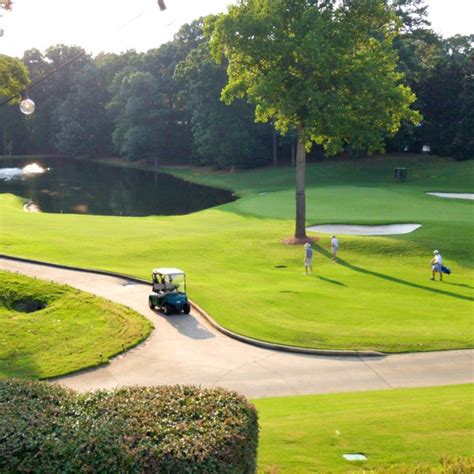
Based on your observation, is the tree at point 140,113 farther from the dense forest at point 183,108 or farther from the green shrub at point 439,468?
the green shrub at point 439,468

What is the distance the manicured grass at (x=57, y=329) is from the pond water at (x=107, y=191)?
42.7 m

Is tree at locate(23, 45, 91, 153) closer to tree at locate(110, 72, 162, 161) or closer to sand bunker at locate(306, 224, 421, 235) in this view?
tree at locate(110, 72, 162, 161)

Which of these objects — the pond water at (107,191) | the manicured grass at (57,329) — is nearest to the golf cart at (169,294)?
the manicured grass at (57,329)

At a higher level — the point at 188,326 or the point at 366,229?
the point at 366,229

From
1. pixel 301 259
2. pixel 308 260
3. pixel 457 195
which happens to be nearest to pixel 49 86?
pixel 457 195

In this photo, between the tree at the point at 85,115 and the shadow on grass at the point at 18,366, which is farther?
the tree at the point at 85,115

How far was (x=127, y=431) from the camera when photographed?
28.2ft

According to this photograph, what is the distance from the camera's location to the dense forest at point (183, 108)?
293ft

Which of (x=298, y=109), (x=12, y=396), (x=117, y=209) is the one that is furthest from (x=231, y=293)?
(x=117, y=209)

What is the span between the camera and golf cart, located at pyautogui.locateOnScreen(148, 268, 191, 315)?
25.2 m

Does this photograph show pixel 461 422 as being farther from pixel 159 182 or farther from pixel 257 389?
pixel 159 182

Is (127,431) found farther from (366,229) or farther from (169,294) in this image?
(366,229)

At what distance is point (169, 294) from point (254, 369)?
6628mm

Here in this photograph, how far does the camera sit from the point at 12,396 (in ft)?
32.3
